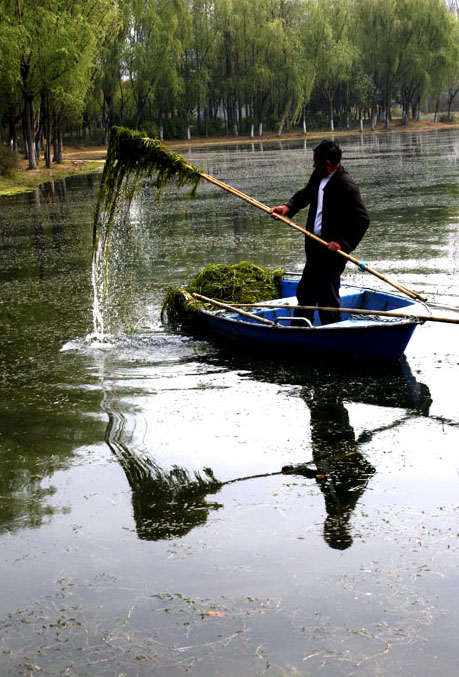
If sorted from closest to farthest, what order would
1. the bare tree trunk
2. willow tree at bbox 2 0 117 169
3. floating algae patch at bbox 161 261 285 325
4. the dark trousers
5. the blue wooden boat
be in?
1. the blue wooden boat
2. the dark trousers
3. floating algae patch at bbox 161 261 285 325
4. willow tree at bbox 2 0 117 169
5. the bare tree trunk

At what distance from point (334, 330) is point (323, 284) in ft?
2.00

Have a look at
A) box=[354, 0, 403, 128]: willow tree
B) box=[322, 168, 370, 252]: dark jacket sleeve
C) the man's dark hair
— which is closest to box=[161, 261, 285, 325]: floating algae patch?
box=[322, 168, 370, 252]: dark jacket sleeve

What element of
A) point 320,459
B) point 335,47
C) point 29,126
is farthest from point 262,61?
point 320,459

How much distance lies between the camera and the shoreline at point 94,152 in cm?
4025

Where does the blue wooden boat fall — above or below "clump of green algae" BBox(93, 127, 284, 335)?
below

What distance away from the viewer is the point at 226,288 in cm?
1087

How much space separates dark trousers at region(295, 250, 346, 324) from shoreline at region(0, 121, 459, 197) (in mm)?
29048

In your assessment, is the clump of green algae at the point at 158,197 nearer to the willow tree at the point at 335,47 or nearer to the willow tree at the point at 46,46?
the willow tree at the point at 46,46

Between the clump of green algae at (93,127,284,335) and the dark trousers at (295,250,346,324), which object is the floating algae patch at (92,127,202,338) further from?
the dark trousers at (295,250,346,324)

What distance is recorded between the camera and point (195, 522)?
5434mm

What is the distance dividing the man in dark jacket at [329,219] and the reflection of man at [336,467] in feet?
4.77

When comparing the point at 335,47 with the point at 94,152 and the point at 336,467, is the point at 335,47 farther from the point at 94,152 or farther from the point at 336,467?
the point at 336,467

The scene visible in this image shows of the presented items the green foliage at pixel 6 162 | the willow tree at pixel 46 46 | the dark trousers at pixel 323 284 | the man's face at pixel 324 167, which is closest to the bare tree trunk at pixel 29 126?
the willow tree at pixel 46 46

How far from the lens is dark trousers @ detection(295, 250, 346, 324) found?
864 cm
